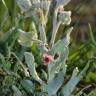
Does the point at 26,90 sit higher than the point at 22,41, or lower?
lower

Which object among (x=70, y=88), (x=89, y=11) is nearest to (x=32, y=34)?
(x=70, y=88)

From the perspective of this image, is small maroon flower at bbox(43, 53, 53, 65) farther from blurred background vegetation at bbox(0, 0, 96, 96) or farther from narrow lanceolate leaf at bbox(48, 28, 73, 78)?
blurred background vegetation at bbox(0, 0, 96, 96)

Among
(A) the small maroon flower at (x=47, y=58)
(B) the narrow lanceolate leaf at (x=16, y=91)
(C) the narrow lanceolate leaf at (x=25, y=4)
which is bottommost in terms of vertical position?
(B) the narrow lanceolate leaf at (x=16, y=91)

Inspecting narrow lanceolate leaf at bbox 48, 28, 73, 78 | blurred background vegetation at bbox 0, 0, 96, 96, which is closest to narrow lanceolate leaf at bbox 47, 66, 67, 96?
narrow lanceolate leaf at bbox 48, 28, 73, 78

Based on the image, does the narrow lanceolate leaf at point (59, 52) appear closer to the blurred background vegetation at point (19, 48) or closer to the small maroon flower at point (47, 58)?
the small maroon flower at point (47, 58)

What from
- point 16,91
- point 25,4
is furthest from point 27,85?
point 25,4

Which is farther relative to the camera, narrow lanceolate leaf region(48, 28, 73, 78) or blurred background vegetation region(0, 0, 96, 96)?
blurred background vegetation region(0, 0, 96, 96)

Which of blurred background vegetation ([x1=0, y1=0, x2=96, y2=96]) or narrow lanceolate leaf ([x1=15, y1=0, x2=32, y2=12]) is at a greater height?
narrow lanceolate leaf ([x1=15, y1=0, x2=32, y2=12])

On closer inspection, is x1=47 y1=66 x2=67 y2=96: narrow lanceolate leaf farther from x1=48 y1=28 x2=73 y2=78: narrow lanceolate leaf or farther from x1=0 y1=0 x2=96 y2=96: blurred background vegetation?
x1=0 y1=0 x2=96 y2=96: blurred background vegetation

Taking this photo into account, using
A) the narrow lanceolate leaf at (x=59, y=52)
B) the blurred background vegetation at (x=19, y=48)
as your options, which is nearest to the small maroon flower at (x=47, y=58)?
the narrow lanceolate leaf at (x=59, y=52)

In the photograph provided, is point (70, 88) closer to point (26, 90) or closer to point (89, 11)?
point (26, 90)

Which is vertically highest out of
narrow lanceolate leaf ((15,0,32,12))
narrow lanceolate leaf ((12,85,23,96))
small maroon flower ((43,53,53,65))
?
narrow lanceolate leaf ((15,0,32,12))
